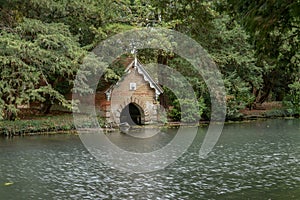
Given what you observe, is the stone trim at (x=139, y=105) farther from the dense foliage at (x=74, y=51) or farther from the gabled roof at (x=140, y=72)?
the dense foliage at (x=74, y=51)

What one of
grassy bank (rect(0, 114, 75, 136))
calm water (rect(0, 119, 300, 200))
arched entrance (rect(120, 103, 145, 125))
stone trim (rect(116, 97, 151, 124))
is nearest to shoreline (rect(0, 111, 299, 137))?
grassy bank (rect(0, 114, 75, 136))

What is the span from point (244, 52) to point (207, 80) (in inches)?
137

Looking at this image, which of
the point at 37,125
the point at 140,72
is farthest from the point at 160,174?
the point at 140,72

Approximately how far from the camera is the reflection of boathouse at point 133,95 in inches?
815

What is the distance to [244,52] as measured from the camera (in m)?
24.3

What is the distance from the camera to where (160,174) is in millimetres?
9914

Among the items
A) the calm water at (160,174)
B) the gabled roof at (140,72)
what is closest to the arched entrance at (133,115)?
Result: the gabled roof at (140,72)

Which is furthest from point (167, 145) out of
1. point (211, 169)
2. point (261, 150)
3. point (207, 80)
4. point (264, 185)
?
point (207, 80)

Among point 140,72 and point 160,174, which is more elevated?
point 140,72

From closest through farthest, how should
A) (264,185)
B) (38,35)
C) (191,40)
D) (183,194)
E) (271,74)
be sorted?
(183,194) < (264,185) < (38,35) < (191,40) < (271,74)

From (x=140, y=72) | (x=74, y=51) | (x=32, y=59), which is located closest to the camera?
(x=32, y=59)

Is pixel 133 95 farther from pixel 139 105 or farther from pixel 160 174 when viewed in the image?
pixel 160 174

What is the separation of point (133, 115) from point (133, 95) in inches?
104

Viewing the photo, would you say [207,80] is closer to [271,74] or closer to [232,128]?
[232,128]
